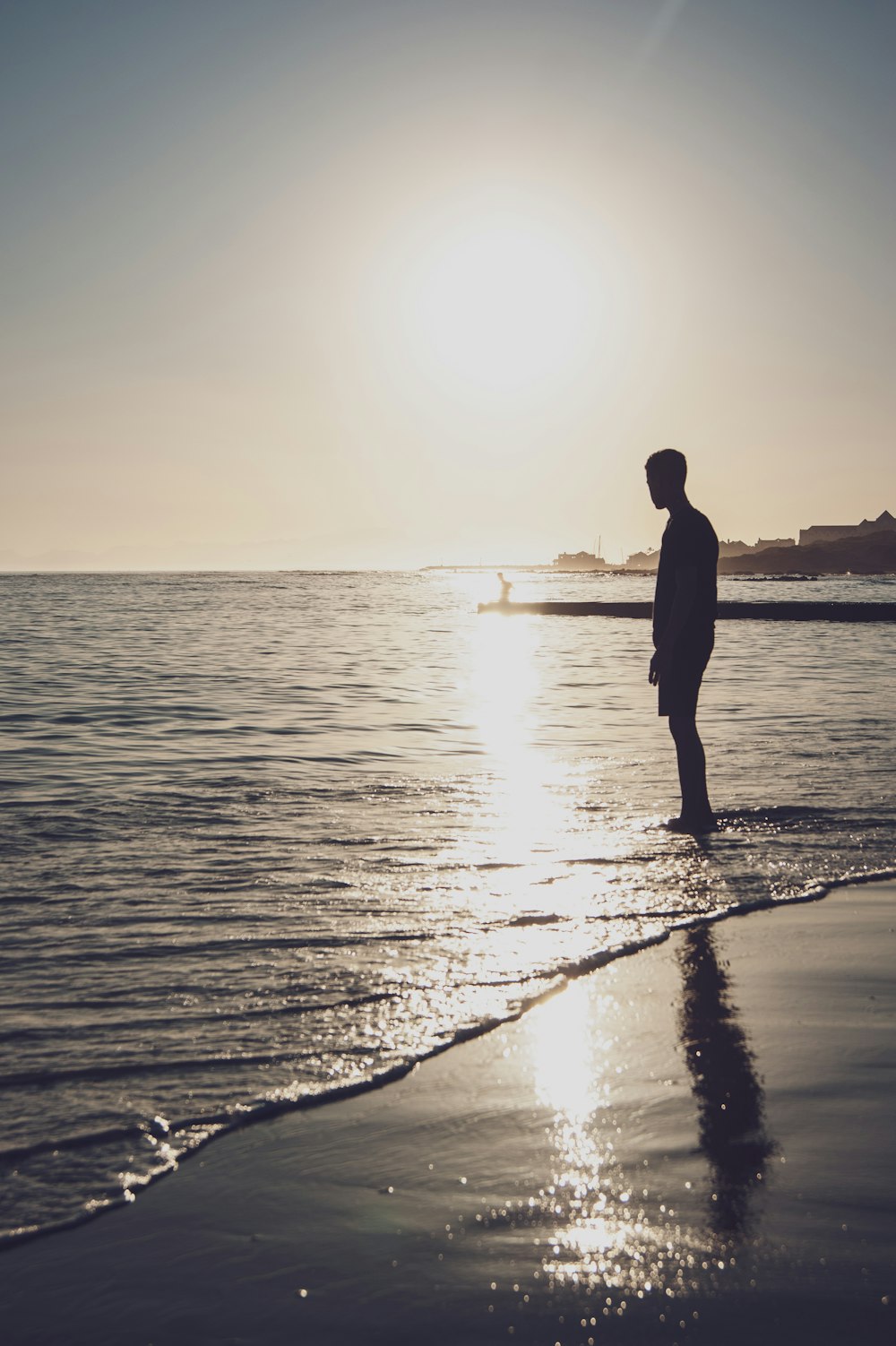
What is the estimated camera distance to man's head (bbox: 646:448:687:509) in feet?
23.4

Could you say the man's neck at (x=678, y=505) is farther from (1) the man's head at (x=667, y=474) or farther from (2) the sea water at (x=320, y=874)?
(2) the sea water at (x=320, y=874)

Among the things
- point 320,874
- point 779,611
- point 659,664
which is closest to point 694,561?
point 659,664

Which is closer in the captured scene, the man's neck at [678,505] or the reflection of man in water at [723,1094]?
the reflection of man in water at [723,1094]

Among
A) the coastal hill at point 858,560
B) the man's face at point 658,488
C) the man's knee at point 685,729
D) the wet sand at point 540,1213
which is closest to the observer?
the wet sand at point 540,1213

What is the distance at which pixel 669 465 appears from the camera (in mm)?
7148

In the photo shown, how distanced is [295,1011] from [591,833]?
11.3 feet

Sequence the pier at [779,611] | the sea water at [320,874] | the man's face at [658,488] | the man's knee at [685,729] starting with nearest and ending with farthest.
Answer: the sea water at [320,874] < the man's knee at [685,729] < the man's face at [658,488] < the pier at [779,611]

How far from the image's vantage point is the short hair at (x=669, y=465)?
7.14m

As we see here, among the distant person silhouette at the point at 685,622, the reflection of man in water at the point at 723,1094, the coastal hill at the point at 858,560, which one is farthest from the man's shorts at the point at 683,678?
the coastal hill at the point at 858,560

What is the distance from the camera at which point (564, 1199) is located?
2.50m

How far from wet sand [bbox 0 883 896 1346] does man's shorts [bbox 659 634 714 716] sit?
3.58 metres

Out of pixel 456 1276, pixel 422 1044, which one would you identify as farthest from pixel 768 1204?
pixel 422 1044

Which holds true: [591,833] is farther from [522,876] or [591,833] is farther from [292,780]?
[292,780]

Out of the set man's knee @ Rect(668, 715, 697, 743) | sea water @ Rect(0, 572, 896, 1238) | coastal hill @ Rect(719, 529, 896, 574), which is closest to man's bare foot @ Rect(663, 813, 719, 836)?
sea water @ Rect(0, 572, 896, 1238)
